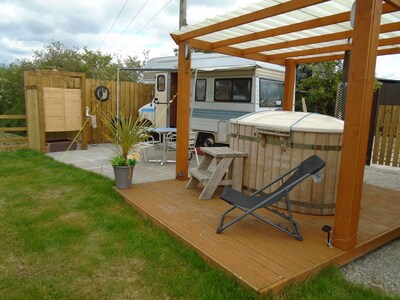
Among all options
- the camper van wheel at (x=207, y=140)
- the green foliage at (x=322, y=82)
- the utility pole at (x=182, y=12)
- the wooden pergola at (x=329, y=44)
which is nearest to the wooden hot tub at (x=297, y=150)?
the wooden pergola at (x=329, y=44)

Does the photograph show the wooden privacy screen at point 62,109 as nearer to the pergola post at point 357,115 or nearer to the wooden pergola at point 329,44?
the wooden pergola at point 329,44

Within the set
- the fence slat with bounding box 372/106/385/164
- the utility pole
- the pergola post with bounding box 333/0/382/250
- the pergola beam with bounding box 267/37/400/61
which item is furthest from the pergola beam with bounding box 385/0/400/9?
the utility pole

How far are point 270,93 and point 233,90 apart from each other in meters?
0.93

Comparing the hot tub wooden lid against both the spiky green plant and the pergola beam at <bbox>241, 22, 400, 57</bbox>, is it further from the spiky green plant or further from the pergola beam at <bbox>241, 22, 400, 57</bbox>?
the spiky green plant

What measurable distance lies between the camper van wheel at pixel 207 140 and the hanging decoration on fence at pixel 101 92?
11.2 ft

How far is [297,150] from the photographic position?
3486mm

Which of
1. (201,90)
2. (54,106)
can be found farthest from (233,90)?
(54,106)

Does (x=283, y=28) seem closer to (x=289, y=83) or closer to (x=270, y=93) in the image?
(x=289, y=83)

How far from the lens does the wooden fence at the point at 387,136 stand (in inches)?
261

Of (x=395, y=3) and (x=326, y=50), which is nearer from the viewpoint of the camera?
(x=395, y=3)

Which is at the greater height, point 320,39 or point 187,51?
point 320,39

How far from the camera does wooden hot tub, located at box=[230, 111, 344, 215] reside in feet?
11.1

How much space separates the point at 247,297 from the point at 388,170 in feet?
18.8

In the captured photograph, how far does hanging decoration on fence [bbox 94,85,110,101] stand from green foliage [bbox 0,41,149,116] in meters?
0.53
